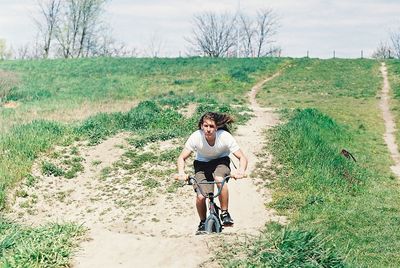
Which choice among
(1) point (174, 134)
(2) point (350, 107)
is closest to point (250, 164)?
(1) point (174, 134)

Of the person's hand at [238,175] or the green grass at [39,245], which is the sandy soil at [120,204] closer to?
the green grass at [39,245]

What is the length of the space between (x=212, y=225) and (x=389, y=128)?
15959mm

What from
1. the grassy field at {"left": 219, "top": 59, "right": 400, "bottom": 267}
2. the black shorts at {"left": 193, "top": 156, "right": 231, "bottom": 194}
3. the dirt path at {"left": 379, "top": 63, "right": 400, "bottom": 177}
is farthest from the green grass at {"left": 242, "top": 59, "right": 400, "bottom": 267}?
the black shorts at {"left": 193, "top": 156, "right": 231, "bottom": 194}

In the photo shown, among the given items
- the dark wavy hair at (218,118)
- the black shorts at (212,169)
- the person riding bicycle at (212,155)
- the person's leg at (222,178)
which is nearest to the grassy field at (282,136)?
the person's leg at (222,178)

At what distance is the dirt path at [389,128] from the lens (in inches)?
621

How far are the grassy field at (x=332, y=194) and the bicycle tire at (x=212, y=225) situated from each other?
0.93m

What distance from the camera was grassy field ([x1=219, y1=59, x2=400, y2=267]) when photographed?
6016 mm

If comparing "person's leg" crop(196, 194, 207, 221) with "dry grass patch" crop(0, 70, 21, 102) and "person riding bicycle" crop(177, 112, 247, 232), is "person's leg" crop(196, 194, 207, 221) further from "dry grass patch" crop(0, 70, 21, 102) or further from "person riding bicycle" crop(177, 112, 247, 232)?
"dry grass patch" crop(0, 70, 21, 102)

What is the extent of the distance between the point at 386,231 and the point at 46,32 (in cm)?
6930

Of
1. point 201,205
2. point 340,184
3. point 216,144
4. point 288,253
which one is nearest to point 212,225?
point 201,205

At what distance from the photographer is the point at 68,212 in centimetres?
1101

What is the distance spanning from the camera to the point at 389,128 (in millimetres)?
20953

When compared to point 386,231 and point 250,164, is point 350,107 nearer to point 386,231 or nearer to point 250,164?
point 250,164

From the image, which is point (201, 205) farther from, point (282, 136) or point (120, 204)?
point (282, 136)
